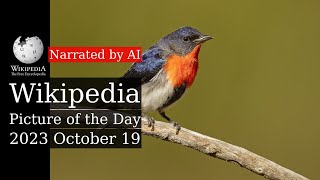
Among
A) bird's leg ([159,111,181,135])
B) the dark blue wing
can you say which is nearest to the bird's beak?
the dark blue wing

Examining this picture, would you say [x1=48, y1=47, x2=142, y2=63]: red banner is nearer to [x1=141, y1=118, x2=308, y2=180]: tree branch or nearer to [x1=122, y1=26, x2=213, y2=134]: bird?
[x1=122, y1=26, x2=213, y2=134]: bird

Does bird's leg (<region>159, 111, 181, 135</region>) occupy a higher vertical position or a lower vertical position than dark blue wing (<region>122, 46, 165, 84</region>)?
lower

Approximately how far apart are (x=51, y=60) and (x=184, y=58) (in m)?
0.54

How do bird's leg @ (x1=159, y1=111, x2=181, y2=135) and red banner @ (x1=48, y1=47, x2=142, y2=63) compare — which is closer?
bird's leg @ (x1=159, y1=111, x2=181, y2=135)

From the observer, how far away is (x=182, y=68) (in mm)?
3193

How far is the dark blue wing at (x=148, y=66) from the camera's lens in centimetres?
323

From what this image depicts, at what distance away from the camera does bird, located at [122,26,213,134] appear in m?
3.19

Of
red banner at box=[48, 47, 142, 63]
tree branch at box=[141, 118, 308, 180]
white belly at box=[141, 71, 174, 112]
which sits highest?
red banner at box=[48, 47, 142, 63]

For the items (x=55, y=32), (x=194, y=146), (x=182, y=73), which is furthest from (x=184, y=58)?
(x=55, y=32)

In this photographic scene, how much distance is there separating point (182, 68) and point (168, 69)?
6cm

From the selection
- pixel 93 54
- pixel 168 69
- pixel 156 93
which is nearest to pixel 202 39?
pixel 168 69

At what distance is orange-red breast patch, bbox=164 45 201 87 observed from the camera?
3.18m

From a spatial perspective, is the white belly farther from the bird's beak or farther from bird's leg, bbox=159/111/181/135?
the bird's beak

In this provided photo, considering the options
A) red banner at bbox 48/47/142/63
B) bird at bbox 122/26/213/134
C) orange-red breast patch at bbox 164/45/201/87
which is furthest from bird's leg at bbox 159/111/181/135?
red banner at bbox 48/47/142/63
